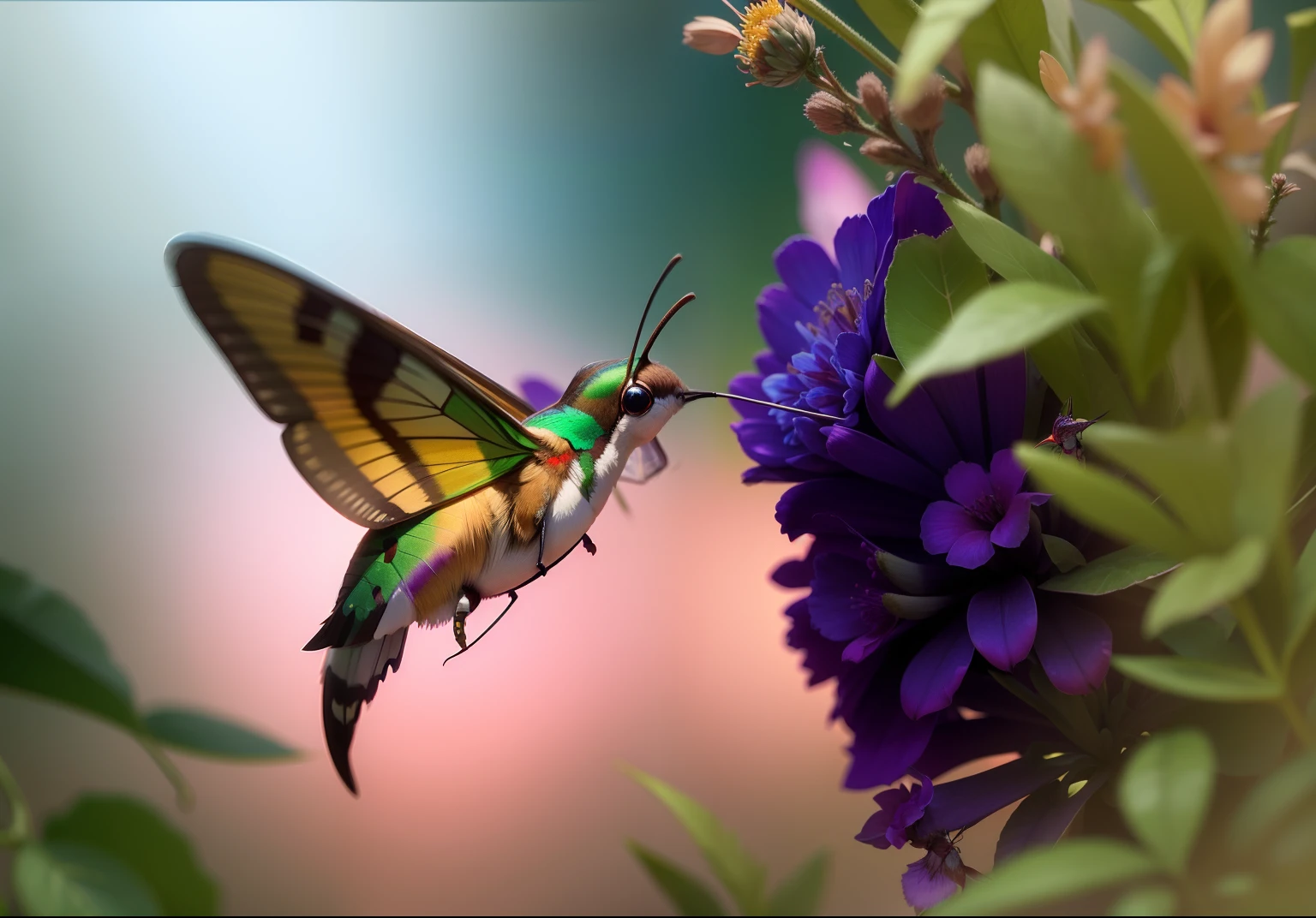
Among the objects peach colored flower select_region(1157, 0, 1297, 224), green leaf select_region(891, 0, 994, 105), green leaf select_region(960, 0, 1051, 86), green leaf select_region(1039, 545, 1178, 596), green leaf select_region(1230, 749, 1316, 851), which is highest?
green leaf select_region(960, 0, 1051, 86)

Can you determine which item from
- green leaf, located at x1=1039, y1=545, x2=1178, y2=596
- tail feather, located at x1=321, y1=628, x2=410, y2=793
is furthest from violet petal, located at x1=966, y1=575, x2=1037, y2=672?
tail feather, located at x1=321, y1=628, x2=410, y2=793

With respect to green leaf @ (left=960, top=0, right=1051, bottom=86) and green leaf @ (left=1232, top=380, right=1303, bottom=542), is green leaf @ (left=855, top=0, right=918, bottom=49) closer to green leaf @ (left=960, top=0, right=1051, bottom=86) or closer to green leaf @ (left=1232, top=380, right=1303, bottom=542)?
green leaf @ (left=960, top=0, right=1051, bottom=86)

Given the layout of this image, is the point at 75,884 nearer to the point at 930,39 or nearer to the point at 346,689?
the point at 346,689

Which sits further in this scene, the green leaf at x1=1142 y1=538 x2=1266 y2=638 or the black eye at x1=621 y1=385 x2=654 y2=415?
the black eye at x1=621 y1=385 x2=654 y2=415

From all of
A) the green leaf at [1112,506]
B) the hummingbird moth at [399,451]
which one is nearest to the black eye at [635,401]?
the hummingbird moth at [399,451]

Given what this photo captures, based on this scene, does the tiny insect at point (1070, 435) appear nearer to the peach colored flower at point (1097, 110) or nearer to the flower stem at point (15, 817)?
the peach colored flower at point (1097, 110)

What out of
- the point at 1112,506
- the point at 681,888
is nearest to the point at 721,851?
the point at 681,888

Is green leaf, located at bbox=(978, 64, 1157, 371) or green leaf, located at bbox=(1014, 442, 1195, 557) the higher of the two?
green leaf, located at bbox=(978, 64, 1157, 371)
